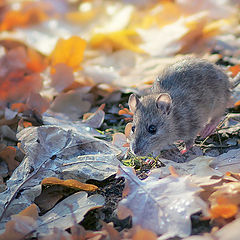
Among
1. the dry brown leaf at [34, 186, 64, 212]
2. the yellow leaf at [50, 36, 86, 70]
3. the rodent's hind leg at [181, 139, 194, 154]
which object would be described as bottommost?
the rodent's hind leg at [181, 139, 194, 154]

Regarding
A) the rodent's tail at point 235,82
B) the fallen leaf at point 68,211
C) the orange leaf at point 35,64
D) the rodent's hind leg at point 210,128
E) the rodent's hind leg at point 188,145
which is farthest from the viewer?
the orange leaf at point 35,64

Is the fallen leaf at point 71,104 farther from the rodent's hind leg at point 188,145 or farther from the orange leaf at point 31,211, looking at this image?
the orange leaf at point 31,211

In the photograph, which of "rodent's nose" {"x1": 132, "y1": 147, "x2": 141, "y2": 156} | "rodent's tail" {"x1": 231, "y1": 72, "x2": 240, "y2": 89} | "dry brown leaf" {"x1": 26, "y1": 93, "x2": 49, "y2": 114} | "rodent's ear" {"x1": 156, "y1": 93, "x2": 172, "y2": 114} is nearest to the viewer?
"rodent's nose" {"x1": 132, "y1": 147, "x2": 141, "y2": 156}

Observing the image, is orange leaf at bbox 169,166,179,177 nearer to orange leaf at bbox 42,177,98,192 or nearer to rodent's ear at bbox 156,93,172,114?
orange leaf at bbox 42,177,98,192

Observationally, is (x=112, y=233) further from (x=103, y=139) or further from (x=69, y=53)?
(x=69, y=53)

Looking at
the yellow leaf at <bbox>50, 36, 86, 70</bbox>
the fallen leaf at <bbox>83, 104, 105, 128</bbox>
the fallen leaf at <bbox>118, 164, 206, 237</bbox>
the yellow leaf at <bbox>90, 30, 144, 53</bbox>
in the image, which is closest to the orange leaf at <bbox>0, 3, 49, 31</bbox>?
the yellow leaf at <bbox>90, 30, 144, 53</bbox>

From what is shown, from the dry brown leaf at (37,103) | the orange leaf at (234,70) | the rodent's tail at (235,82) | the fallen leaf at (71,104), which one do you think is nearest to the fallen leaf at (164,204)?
the dry brown leaf at (37,103)
